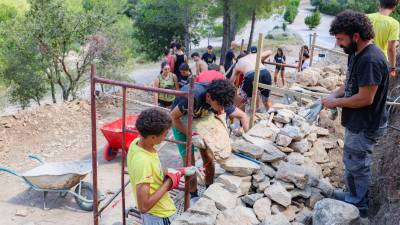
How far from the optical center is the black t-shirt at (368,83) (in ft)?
8.96

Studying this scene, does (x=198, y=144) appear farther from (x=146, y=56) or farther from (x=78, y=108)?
(x=146, y=56)

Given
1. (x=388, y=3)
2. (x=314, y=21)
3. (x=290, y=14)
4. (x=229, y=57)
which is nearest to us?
(x=388, y=3)

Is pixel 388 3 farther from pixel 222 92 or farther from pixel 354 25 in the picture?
pixel 222 92

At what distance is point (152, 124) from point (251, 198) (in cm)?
129

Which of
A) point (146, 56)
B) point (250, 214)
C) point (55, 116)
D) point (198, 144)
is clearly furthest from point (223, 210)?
point (146, 56)

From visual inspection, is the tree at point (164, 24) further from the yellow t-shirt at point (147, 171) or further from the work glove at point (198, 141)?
the yellow t-shirt at point (147, 171)

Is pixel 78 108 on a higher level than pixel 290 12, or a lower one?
lower

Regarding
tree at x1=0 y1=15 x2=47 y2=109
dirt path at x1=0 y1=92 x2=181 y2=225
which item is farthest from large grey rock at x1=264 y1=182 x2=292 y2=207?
tree at x1=0 y1=15 x2=47 y2=109

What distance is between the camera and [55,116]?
948 cm

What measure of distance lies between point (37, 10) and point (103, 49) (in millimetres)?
2322

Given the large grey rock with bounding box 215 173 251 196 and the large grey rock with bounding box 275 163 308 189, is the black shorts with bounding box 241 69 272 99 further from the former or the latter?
the large grey rock with bounding box 215 173 251 196

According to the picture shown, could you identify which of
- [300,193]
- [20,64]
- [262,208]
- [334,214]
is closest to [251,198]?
[262,208]

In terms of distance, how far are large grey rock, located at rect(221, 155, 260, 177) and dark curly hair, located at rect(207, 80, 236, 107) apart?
59 cm

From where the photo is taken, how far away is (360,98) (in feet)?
9.18
